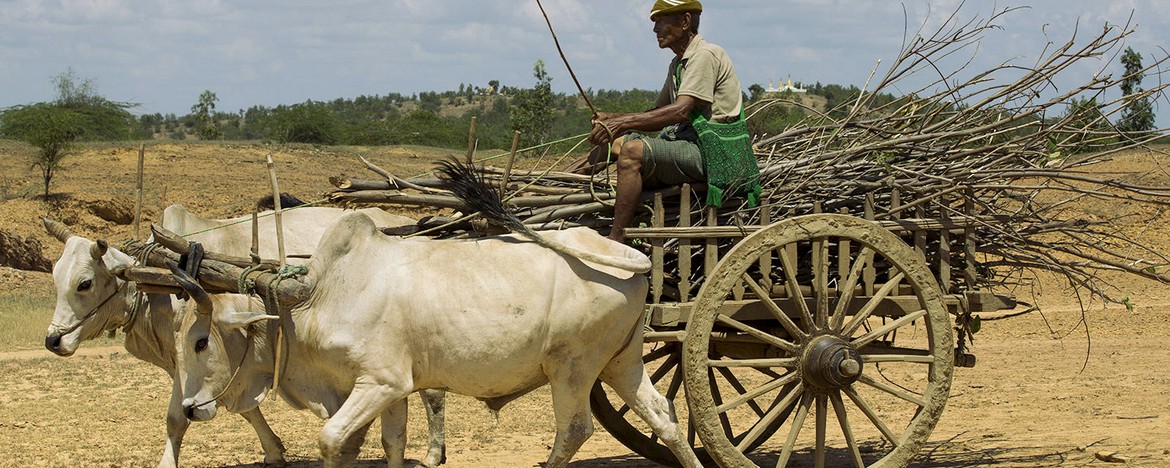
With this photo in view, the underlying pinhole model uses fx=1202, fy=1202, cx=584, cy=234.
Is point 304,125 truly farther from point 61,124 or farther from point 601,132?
point 601,132

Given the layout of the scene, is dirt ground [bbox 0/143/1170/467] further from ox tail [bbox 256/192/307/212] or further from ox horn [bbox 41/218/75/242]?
ox tail [bbox 256/192/307/212]

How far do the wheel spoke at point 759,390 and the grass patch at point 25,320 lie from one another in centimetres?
948

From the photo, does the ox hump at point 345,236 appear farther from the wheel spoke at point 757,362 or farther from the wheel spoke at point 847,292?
the wheel spoke at point 847,292

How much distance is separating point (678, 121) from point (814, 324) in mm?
1195

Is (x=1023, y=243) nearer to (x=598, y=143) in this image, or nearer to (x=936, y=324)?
(x=936, y=324)

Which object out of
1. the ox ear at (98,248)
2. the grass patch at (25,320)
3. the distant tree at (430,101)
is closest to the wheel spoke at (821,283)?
the ox ear at (98,248)

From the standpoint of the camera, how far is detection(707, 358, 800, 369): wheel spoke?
557 cm

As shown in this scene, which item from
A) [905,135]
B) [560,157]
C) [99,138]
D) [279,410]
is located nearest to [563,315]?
[560,157]

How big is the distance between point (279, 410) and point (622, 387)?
4.44 metres

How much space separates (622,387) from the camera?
5840 mm

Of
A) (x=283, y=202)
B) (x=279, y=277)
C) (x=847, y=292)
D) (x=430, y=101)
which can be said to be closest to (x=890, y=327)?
(x=847, y=292)

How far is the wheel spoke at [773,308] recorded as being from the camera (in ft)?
18.3

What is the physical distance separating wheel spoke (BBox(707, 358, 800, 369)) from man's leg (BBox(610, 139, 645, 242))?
2.41ft

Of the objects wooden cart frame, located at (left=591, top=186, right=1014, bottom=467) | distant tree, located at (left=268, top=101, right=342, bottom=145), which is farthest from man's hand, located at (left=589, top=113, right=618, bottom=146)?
distant tree, located at (left=268, top=101, right=342, bottom=145)
